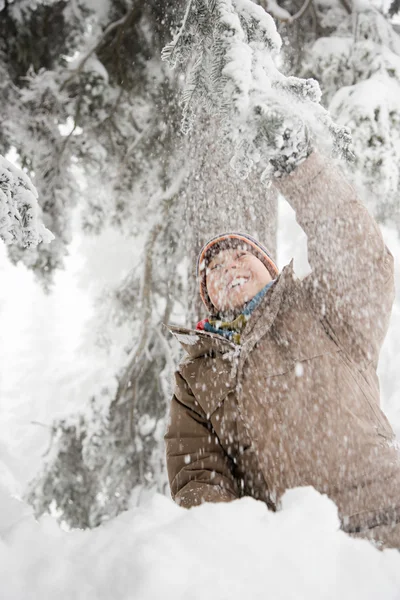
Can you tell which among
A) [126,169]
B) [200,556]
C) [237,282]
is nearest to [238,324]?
[237,282]

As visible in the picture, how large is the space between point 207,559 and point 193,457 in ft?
3.59

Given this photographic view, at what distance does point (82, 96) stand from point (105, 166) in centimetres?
69

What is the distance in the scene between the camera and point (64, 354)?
18609 mm

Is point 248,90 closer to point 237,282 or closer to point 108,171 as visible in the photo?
point 237,282

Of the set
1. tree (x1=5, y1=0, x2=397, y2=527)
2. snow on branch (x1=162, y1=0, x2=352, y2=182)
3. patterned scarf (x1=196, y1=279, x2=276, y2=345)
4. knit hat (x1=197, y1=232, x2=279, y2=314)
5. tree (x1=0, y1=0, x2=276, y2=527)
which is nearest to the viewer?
snow on branch (x1=162, y1=0, x2=352, y2=182)

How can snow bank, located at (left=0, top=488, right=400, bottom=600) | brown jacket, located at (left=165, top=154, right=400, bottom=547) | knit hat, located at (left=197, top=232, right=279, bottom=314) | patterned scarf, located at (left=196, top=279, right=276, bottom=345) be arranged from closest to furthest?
snow bank, located at (left=0, top=488, right=400, bottom=600) < brown jacket, located at (left=165, top=154, right=400, bottom=547) < patterned scarf, located at (left=196, top=279, right=276, bottom=345) < knit hat, located at (left=197, top=232, right=279, bottom=314)

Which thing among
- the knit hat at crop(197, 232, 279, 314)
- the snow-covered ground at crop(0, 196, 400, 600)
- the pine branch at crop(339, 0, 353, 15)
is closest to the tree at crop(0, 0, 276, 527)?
the knit hat at crop(197, 232, 279, 314)

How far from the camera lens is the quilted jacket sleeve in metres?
1.78

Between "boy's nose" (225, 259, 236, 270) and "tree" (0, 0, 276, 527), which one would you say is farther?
"tree" (0, 0, 276, 527)

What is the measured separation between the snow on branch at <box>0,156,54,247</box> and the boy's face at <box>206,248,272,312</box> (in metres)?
0.94

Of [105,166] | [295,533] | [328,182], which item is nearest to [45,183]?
[105,166]

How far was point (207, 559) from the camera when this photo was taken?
856 millimetres

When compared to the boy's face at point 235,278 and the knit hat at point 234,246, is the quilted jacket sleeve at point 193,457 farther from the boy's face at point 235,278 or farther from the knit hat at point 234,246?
the knit hat at point 234,246

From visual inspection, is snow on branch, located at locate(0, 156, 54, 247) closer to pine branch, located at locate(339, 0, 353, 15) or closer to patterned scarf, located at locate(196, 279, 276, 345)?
patterned scarf, located at locate(196, 279, 276, 345)
